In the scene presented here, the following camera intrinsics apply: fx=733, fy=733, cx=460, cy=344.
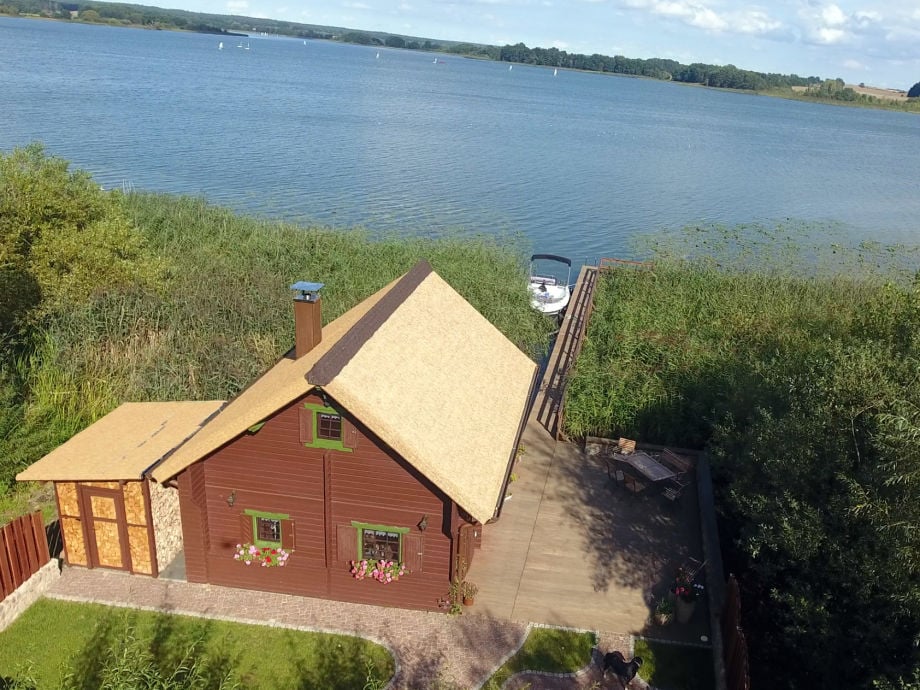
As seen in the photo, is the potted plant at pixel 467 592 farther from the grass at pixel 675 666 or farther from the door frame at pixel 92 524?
the door frame at pixel 92 524

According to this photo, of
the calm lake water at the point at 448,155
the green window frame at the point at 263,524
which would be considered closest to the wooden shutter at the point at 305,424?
the green window frame at the point at 263,524

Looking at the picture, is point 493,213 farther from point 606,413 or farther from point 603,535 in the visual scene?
point 603,535

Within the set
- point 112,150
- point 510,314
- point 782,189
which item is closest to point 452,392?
point 510,314

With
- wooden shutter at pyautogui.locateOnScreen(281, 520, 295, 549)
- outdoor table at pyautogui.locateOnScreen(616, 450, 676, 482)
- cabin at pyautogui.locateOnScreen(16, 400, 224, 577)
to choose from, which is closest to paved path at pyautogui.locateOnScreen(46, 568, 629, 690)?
cabin at pyautogui.locateOnScreen(16, 400, 224, 577)

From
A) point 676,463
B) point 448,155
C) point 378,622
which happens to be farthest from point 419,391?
point 448,155

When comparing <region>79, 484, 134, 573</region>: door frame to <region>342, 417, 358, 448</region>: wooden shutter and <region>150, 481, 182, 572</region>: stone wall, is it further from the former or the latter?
<region>342, 417, 358, 448</region>: wooden shutter

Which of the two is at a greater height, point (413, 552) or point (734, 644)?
point (413, 552)

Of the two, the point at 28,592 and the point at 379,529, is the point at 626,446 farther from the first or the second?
the point at 28,592

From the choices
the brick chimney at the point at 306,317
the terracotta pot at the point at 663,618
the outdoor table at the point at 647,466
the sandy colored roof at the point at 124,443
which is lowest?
the terracotta pot at the point at 663,618
